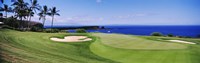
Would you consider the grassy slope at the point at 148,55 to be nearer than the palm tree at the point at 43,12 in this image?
Yes

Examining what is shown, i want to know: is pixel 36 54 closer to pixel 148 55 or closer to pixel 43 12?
pixel 148 55

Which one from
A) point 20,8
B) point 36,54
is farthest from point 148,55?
point 20,8

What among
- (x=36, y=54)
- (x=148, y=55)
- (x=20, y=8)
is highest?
(x=20, y=8)

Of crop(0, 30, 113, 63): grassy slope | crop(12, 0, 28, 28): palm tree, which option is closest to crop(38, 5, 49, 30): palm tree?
crop(12, 0, 28, 28): palm tree

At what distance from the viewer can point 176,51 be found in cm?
1009

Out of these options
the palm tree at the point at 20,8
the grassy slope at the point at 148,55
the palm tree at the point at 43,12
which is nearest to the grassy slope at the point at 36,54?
the grassy slope at the point at 148,55

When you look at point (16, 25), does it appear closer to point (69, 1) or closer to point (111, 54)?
point (69, 1)

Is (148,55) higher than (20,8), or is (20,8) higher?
(20,8)

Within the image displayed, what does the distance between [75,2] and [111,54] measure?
789 centimetres

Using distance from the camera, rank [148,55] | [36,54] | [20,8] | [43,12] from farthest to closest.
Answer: [43,12], [20,8], [148,55], [36,54]

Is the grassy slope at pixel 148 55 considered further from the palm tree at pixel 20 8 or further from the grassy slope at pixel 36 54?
the palm tree at pixel 20 8

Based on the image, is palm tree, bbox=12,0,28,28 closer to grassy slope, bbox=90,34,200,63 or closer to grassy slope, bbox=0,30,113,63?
grassy slope, bbox=0,30,113,63

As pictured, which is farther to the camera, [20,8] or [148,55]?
[20,8]

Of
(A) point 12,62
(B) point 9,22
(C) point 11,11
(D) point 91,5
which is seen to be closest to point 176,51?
(A) point 12,62
